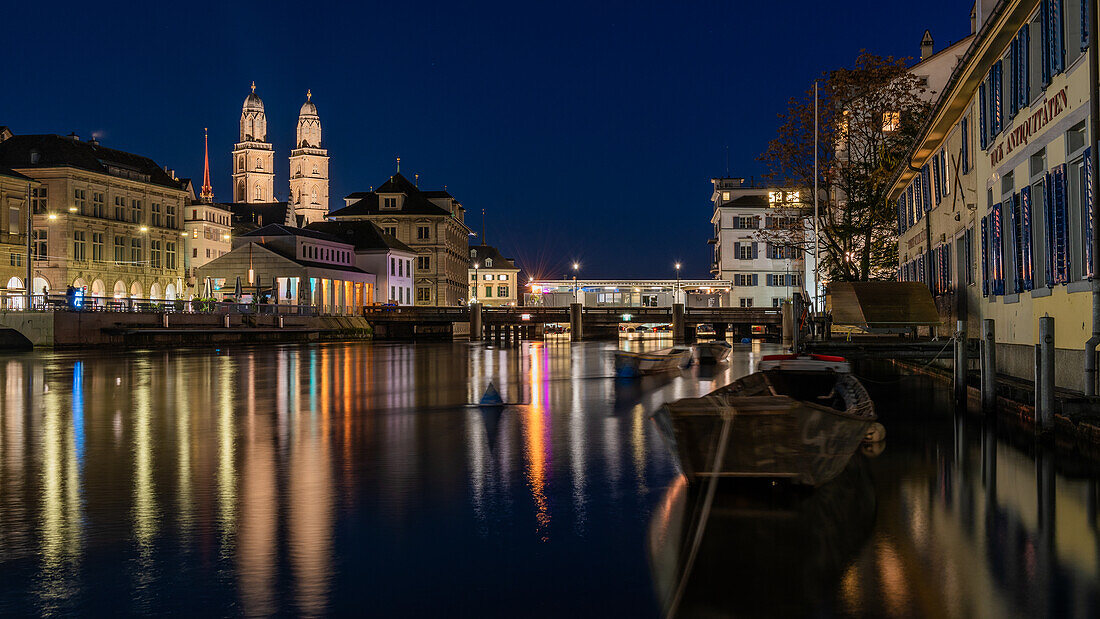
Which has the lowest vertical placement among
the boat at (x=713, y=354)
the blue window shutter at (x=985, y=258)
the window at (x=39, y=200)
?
the boat at (x=713, y=354)

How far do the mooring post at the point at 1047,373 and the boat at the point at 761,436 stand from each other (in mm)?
4141

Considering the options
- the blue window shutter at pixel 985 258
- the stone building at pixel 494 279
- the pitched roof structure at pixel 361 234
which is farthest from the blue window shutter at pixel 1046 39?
the stone building at pixel 494 279

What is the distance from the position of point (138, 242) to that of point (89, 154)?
9380 millimetres

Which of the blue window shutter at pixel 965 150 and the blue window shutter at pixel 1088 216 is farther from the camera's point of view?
the blue window shutter at pixel 965 150

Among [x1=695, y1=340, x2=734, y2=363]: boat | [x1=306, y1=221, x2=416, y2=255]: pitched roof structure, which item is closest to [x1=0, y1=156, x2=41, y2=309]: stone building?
[x1=306, y1=221, x2=416, y2=255]: pitched roof structure

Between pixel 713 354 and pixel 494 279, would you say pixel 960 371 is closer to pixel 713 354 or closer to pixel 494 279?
pixel 713 354

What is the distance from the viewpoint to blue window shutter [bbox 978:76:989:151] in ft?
77.7

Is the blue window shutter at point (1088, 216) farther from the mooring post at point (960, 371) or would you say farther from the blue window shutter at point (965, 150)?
the blue window shutter at point (965, 150)

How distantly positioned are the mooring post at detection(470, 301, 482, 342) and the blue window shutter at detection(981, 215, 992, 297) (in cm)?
6275

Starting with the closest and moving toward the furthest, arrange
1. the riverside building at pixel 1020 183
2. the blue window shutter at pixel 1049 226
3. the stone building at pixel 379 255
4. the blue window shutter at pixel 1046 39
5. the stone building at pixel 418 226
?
the riverside building at pixel 1020 183, the blue window shutter at pixel 1049 226, the blue window shutter at pixel 1046 39, the stone building at pixel 379 255, the stone building at pixel 418 226

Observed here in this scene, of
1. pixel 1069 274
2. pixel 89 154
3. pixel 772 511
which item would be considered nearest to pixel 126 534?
pixel 772 511

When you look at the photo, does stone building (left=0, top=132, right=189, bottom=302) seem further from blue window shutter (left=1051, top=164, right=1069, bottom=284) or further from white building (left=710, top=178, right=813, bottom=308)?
blue window shutter (left=1051, top=164, right=1069, bottom=284)

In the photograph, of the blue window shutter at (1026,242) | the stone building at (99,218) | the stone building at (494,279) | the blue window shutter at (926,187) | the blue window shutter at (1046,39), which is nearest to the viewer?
the blue window shutter at (1046,39)

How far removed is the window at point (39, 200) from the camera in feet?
268
